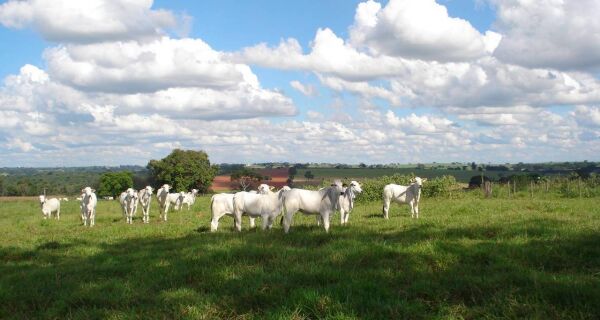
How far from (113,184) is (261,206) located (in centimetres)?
8539

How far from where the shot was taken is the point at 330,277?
8.74 metres

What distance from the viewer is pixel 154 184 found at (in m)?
83.9

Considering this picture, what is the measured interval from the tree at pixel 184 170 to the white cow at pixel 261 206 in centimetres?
6016

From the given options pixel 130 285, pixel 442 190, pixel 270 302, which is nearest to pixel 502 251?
pixel 270 302

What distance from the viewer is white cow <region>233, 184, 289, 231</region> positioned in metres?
16.5

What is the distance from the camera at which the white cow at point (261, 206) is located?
54.1 feet

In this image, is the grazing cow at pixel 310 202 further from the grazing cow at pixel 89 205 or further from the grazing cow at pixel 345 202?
the grazing cow at pixel 89 205

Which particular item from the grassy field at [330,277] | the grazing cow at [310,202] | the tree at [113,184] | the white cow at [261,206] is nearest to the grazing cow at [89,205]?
the grassy field at [330,277]

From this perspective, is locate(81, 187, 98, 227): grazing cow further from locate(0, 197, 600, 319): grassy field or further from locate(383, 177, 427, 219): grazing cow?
locate(383, 177, 427, 219): grazing cow

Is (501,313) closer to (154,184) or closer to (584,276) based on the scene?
(584,276)

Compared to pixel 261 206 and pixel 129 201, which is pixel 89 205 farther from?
pixel 261 206

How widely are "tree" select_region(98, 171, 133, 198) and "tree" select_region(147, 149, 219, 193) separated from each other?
16597mm

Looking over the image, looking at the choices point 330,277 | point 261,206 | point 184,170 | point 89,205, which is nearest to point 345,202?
point 261,206

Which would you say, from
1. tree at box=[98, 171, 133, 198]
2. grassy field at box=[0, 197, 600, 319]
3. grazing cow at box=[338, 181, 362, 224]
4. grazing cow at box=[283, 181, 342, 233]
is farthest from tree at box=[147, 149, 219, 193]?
grassy field at box=[0, 197, 600, 319]
